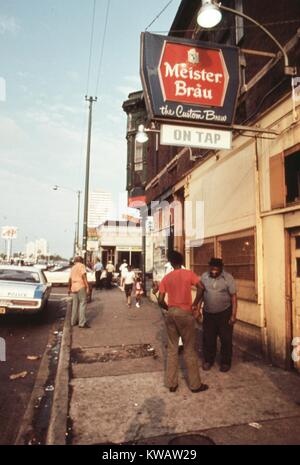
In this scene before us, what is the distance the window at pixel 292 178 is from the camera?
595cm

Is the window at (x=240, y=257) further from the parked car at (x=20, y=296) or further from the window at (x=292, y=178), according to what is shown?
the parked car at (x=20, y=296)

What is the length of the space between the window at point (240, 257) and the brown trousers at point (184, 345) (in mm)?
2402

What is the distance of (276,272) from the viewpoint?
19.7ft

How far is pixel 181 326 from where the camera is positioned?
16.2 feet

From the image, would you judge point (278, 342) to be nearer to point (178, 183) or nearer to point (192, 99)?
point (192, 99)

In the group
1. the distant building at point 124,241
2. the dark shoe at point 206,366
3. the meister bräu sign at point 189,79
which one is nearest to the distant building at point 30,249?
the distant building at point 124,241

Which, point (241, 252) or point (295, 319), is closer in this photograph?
point (295, 319)

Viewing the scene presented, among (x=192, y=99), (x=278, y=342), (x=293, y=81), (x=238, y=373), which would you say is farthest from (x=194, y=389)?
(x=293, y=81)

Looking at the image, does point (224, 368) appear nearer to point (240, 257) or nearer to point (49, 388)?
point (240, 257)

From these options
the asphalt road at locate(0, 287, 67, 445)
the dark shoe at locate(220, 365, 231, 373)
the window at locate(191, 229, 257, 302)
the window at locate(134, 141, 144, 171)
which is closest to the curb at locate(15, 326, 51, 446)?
the asphalt road at locate(0, 287, 67, 445)

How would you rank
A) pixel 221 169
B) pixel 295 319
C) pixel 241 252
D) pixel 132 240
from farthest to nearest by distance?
pixel 132 240 → pixel 221 169 → pixel 241 252 → pixel 295 319

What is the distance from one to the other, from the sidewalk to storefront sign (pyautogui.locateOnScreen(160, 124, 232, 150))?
12.4ft

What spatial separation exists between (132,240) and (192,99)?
3412cm

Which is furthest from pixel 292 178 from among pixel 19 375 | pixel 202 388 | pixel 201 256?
pixel 19 375
